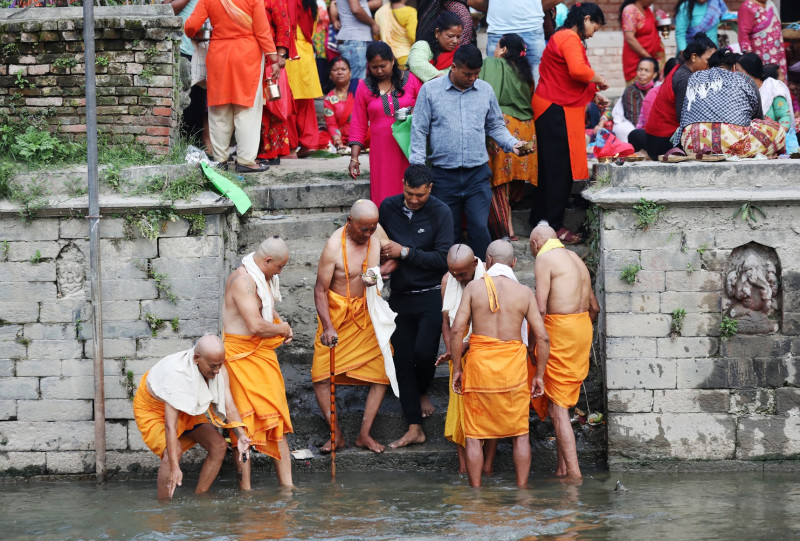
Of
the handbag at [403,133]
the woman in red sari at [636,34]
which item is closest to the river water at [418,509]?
the handbag at [403,133]

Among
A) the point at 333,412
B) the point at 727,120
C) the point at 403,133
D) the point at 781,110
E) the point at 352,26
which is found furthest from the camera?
the point at 352,26

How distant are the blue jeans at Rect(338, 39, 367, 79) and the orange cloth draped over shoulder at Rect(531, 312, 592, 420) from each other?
523 cm

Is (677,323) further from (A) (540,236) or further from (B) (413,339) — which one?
(B) (413,339)

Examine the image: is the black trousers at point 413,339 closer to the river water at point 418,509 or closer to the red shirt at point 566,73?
the river water at point 418,509

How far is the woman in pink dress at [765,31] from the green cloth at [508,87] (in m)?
3.76

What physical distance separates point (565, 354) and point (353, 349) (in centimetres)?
151

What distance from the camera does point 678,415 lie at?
26.3ft

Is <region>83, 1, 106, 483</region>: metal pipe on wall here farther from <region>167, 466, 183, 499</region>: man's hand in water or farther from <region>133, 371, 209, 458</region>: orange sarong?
<region>167, 466, 183, 499</region>: man's hand in water

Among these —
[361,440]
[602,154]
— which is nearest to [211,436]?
[361,440]

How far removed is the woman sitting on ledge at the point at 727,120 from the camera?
8305mm

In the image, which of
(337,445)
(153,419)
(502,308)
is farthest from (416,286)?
(153,419)

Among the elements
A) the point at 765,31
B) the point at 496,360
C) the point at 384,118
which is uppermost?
the point at 765,31

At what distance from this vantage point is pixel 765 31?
38.3 feet

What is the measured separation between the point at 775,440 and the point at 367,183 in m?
3.93
